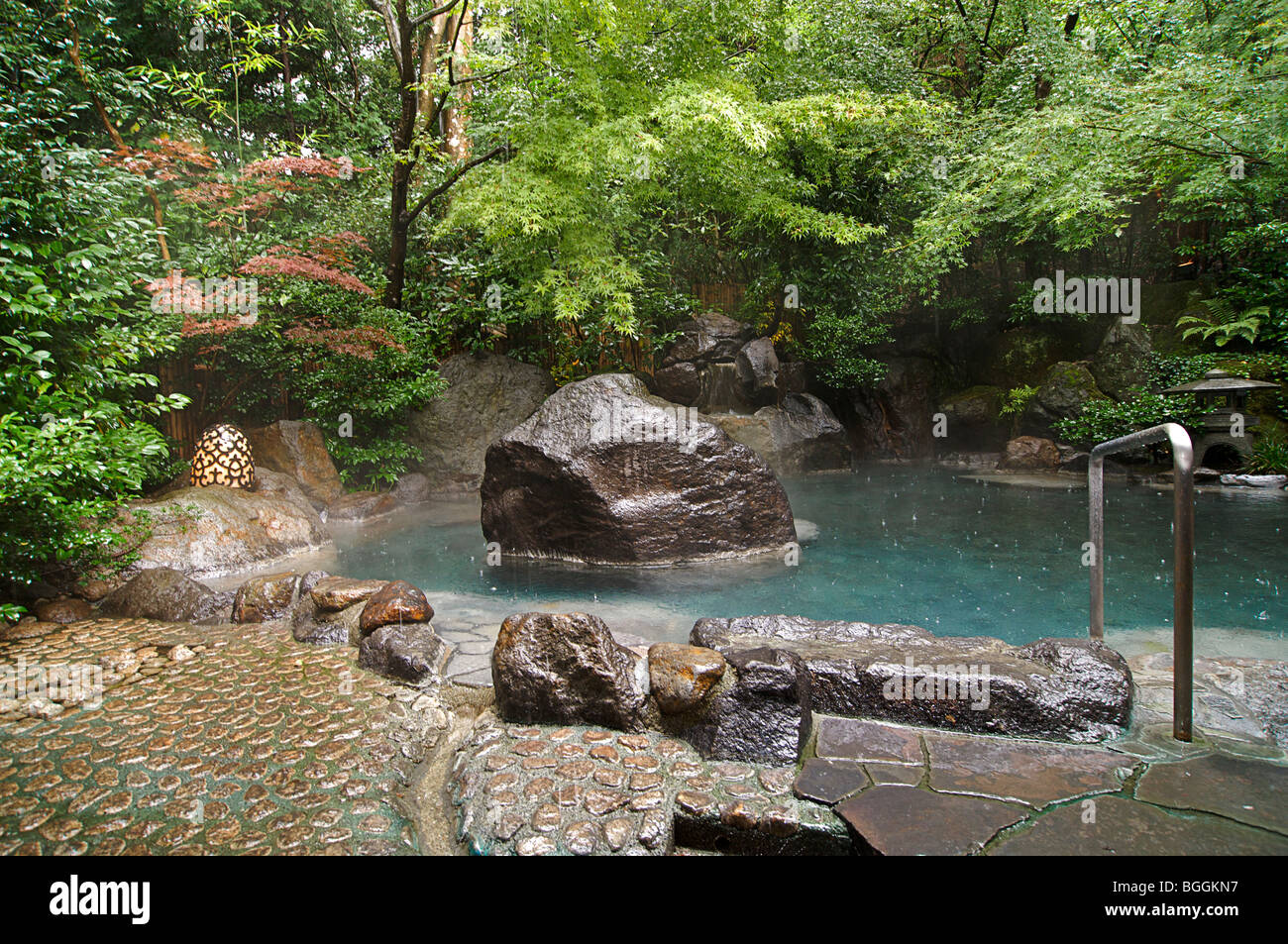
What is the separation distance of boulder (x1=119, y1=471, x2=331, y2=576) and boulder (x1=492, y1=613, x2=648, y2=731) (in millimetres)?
4215

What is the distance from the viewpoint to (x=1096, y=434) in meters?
11.3

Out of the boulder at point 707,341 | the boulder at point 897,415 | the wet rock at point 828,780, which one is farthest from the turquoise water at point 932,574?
the boulder at point 897,415

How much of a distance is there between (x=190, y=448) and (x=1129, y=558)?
12230mm

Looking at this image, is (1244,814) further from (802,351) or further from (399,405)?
(802,351)

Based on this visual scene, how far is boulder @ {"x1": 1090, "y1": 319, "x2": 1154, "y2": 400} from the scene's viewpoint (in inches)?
455

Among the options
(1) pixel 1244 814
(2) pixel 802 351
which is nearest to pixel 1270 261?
(2) pixel 802 351

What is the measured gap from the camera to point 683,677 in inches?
128

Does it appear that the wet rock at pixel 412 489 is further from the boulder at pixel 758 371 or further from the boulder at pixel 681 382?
the boulder at pixel 758 371

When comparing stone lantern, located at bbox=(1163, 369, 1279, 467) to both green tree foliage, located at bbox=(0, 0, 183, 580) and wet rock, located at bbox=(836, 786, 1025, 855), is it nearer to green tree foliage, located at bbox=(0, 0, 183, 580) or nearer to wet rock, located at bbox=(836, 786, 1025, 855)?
wet rock, located at bbox=(836, 786, 1025, 855)

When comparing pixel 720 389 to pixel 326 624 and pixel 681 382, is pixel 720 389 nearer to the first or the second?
pixel 681 382

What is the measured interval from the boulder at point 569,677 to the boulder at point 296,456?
23.9 ft

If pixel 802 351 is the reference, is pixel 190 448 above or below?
below

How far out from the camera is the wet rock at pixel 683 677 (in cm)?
321

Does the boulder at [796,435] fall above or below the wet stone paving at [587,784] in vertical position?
above
